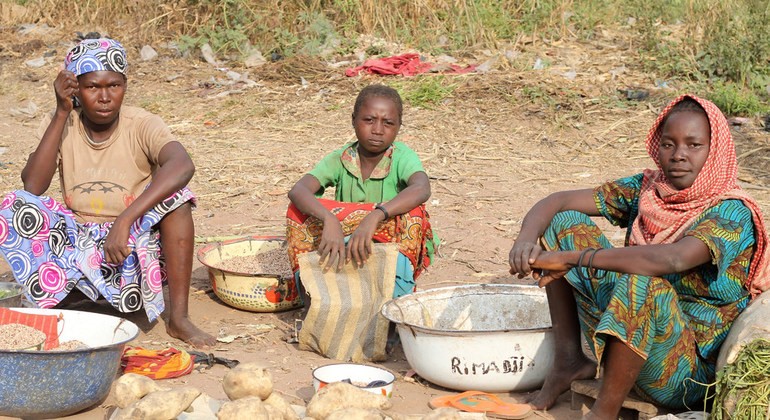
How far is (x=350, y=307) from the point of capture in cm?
402

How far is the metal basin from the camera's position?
3754 millimetres

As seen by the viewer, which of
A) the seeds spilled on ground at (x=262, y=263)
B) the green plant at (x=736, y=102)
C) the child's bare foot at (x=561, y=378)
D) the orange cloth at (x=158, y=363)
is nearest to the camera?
the child's bare foot at (x=561, y=378)

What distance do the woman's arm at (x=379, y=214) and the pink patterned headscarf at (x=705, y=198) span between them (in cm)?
110

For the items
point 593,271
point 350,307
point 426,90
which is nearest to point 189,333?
point 350,307

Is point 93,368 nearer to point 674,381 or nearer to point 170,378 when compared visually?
point 170,378

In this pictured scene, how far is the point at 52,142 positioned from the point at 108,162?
26 cm

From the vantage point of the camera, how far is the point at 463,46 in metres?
9.19

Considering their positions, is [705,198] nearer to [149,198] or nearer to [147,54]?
[149,198]

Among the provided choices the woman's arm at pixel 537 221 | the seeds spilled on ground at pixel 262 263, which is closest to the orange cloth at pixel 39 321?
the seeds spilled on ground at pixel 262 263

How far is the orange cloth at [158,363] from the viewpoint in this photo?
3607 millimetres

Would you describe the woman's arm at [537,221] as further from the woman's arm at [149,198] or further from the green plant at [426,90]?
the green plant at [426,90]

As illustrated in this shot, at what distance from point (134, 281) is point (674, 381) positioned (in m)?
2.38

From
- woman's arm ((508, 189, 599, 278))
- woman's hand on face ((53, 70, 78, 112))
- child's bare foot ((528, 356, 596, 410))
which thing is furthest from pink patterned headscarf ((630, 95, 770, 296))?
woman's hand on face ((53, 70, 78, 112))

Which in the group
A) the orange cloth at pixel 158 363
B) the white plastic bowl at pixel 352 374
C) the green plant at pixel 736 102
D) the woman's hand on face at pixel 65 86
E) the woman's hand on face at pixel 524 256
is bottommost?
the orange cloth at pixel 158 363
